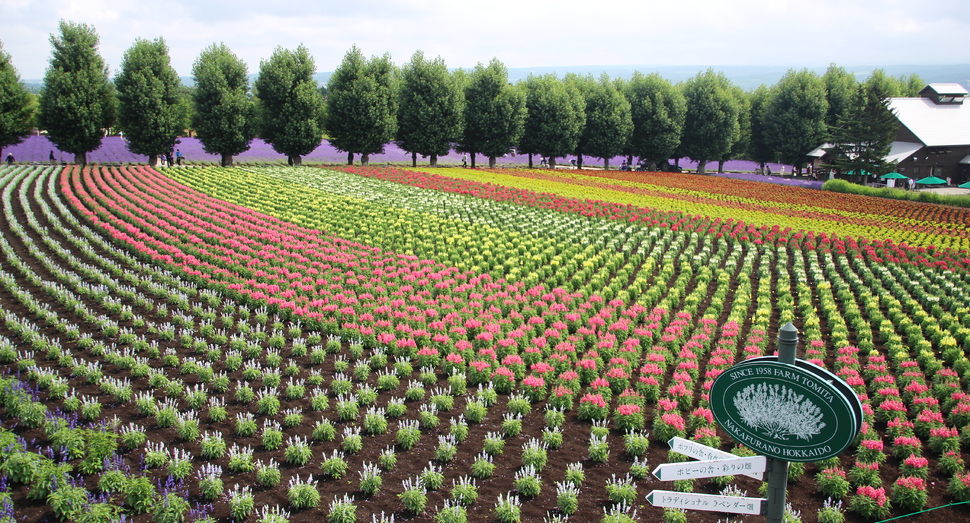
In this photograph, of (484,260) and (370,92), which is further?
(370,92)

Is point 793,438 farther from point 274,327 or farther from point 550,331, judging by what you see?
point 274,327

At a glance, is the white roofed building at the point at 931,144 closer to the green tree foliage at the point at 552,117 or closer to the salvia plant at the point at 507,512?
the green tree foliage at the point at 552,117

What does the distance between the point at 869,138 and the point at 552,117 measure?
27.7 m

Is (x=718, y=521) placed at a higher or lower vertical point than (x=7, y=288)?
lower

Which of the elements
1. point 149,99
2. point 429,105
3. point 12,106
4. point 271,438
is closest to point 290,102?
point 149,99

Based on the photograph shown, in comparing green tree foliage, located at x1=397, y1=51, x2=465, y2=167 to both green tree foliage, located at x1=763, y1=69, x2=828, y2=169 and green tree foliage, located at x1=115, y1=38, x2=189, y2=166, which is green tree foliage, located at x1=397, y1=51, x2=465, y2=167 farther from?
green tree foliage, located at x1=763, y1=69, x2=828, y2=169

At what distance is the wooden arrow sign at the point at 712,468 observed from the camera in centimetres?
427

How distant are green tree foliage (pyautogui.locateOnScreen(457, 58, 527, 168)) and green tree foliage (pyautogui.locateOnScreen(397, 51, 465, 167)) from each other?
2489 millimetres

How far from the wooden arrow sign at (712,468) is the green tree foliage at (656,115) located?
65.1m

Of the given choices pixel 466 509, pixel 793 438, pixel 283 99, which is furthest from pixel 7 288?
pixel 283 99

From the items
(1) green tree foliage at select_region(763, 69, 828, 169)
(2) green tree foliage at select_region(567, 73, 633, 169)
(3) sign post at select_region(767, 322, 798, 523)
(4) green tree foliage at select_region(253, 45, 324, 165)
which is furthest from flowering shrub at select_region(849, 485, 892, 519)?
(1) green tree foliage at select_region(763, 69, 828, 169)

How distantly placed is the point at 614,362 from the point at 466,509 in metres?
5.19

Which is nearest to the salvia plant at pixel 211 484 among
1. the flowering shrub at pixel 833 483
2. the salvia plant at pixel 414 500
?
the salvia plant at pixel 414 500

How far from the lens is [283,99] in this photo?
53031mm
